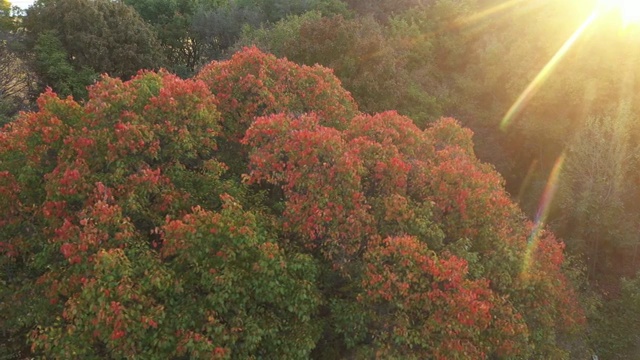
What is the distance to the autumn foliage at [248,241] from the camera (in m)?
9.28

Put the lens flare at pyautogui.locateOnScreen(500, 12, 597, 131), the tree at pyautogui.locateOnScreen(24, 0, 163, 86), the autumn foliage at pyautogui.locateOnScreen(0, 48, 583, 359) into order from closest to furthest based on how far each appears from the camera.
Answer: the autumn foliage at pyautogui.locateOnScreen(0, 48, 583, 359)
the lens flare at pyautogui.locateOnScreen(500, 12, 597, 131)
the tree at pyautogui.locateOnScreen(24, 0, 163, 86)

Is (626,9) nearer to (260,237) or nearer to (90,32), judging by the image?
(260,237)

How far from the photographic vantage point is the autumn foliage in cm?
928

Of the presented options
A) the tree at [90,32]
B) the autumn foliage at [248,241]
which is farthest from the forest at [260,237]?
the tree at [90,32]

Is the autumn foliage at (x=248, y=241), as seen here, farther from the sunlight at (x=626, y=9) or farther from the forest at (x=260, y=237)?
the sunlight at (x=626, y=9)

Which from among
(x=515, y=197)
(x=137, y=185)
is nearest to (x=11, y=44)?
(x=137, y=185)

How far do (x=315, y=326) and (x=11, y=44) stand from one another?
101ft

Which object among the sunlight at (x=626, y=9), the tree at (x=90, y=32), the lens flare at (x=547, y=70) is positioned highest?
the tree at (x=90, y=32)

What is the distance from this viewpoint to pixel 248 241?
9.45 metres

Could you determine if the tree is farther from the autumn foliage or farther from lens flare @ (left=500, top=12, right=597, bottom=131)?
lens flare @ (left=500, top=12, right=597, bottom=131)

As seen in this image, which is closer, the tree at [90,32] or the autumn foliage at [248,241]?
the autumn foliage at [248,241]

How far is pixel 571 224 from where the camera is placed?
2572 centimetres

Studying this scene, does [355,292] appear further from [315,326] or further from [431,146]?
[431,146]

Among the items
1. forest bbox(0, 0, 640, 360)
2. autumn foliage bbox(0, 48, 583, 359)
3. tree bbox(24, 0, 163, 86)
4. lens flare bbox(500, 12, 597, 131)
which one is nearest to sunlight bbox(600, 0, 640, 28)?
lens flare bbox(500, 12, 597, 131)
